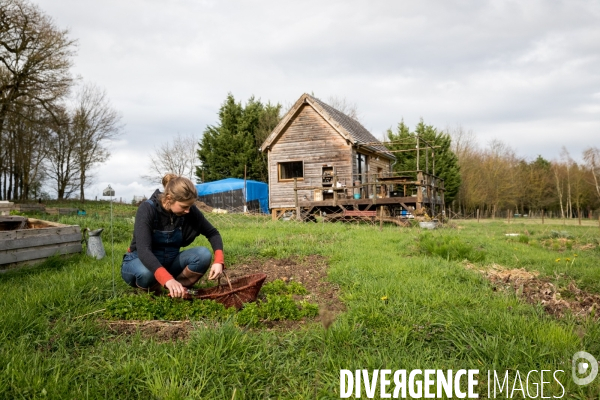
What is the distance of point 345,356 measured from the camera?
2.89 meters

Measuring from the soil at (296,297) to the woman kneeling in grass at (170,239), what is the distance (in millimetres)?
404

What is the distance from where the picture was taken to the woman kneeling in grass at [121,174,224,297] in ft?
12.6

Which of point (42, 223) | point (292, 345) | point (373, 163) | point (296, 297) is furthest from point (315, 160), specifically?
point (292, 345)

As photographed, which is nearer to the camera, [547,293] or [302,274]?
[547,293]

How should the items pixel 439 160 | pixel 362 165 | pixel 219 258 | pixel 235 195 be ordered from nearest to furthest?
pixel 219 258 → pixel 362 165 → pixel 235 195 → pixel 439 160

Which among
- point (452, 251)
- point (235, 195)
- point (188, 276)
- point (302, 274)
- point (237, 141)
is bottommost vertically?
point (302, 274)

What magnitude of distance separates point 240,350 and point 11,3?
79.5ft

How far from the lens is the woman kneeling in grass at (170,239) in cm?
383

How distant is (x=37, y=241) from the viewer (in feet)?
21.0

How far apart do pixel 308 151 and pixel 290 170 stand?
1717 millimetres

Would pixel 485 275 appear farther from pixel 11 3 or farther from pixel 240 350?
pixel 11 3

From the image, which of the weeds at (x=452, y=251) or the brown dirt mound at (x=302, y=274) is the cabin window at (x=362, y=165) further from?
the brown dirt mound at (x=302, y=274)

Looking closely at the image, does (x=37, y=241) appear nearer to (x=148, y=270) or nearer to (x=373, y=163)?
(x=148, y=270)

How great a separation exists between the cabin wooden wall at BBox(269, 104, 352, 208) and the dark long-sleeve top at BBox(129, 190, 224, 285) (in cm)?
1553
